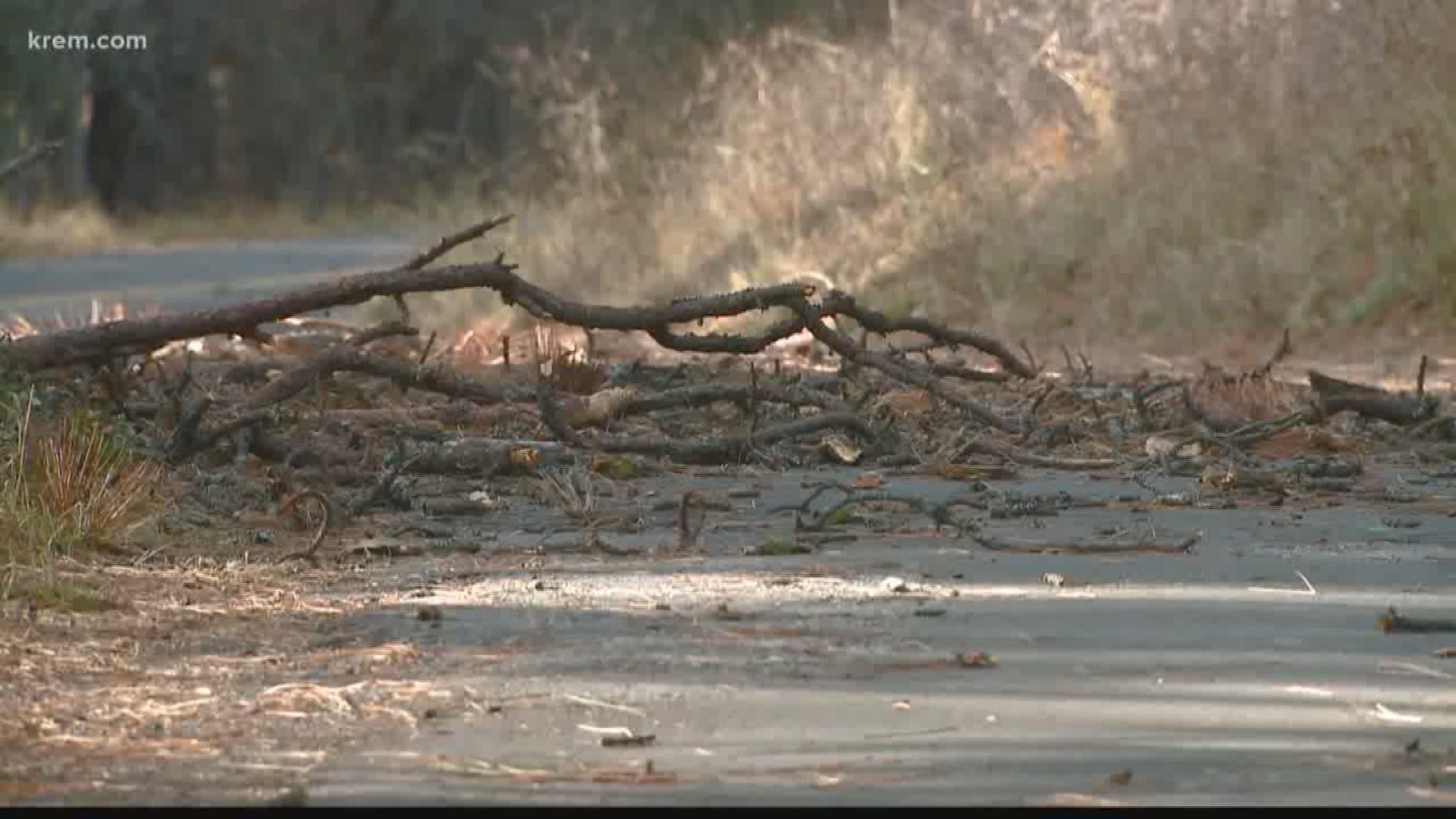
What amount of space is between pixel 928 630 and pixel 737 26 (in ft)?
70.5

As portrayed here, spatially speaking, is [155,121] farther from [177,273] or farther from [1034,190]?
[1034,190]

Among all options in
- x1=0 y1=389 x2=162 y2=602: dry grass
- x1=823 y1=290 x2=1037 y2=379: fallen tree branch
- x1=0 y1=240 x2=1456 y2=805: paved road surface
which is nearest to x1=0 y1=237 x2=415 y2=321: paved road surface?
x1=823 y1=290 x2=1037 y2=379: fallen tree branch

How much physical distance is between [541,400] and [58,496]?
185cm

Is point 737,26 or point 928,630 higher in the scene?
point 737,26

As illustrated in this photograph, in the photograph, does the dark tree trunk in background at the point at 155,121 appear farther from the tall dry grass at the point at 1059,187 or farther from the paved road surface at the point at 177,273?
the tall dry grass at the point at 1059,187

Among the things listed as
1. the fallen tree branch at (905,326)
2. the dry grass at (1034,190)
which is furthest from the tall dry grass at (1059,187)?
the fallen tree branch at (905,326)

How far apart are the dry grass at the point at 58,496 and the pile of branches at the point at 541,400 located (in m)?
0.47

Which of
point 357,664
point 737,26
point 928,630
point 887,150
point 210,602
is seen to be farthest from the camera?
point 737,26

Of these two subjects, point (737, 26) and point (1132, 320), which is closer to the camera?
point (1132, 320)

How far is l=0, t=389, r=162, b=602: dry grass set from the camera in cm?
654

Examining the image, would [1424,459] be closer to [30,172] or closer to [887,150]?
[887,150]

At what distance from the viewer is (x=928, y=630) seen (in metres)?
5.90

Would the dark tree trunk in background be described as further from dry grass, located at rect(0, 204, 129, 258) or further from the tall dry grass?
the tall dry grass

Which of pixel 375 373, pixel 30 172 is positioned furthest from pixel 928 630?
pixel 30 172
